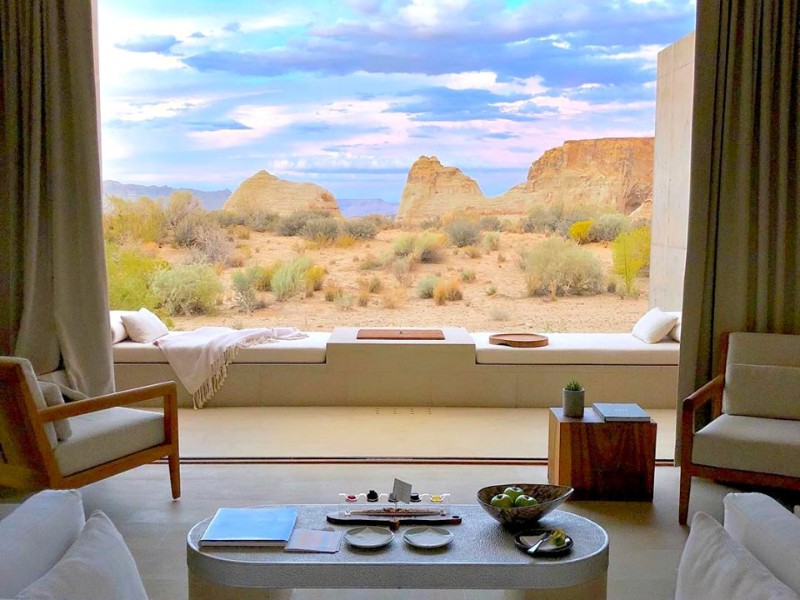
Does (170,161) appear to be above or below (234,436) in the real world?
above

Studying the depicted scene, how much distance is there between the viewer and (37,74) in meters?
4.59

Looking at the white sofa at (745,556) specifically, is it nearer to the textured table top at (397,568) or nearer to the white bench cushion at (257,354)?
the textured table top at (397,568)

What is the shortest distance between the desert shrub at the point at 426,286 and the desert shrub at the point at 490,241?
1.12 meters

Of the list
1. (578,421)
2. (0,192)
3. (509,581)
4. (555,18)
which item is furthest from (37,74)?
(555,18)

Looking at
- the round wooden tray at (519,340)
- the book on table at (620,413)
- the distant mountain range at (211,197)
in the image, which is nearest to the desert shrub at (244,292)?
the distant mountain range at (211,197)

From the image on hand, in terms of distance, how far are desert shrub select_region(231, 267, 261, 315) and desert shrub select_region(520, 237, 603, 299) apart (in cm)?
351

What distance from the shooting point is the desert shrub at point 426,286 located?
1093 centimetres

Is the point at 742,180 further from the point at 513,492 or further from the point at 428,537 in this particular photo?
the point at 428,537

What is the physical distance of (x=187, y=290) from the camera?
32.6 feet

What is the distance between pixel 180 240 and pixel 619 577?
9.27 meters

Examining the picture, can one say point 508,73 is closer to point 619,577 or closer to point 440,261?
point 440,261

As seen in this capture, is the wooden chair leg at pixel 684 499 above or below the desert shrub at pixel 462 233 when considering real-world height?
below

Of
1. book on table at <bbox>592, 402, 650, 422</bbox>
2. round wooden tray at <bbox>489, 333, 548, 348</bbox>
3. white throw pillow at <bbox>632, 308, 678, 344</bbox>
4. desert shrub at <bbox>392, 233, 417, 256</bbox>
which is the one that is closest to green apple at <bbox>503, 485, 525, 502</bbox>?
book on table at <bbox>592, 402, 650, 422</bbox>

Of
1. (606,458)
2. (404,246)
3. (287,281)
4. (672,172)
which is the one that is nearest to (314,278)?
(287,281)
